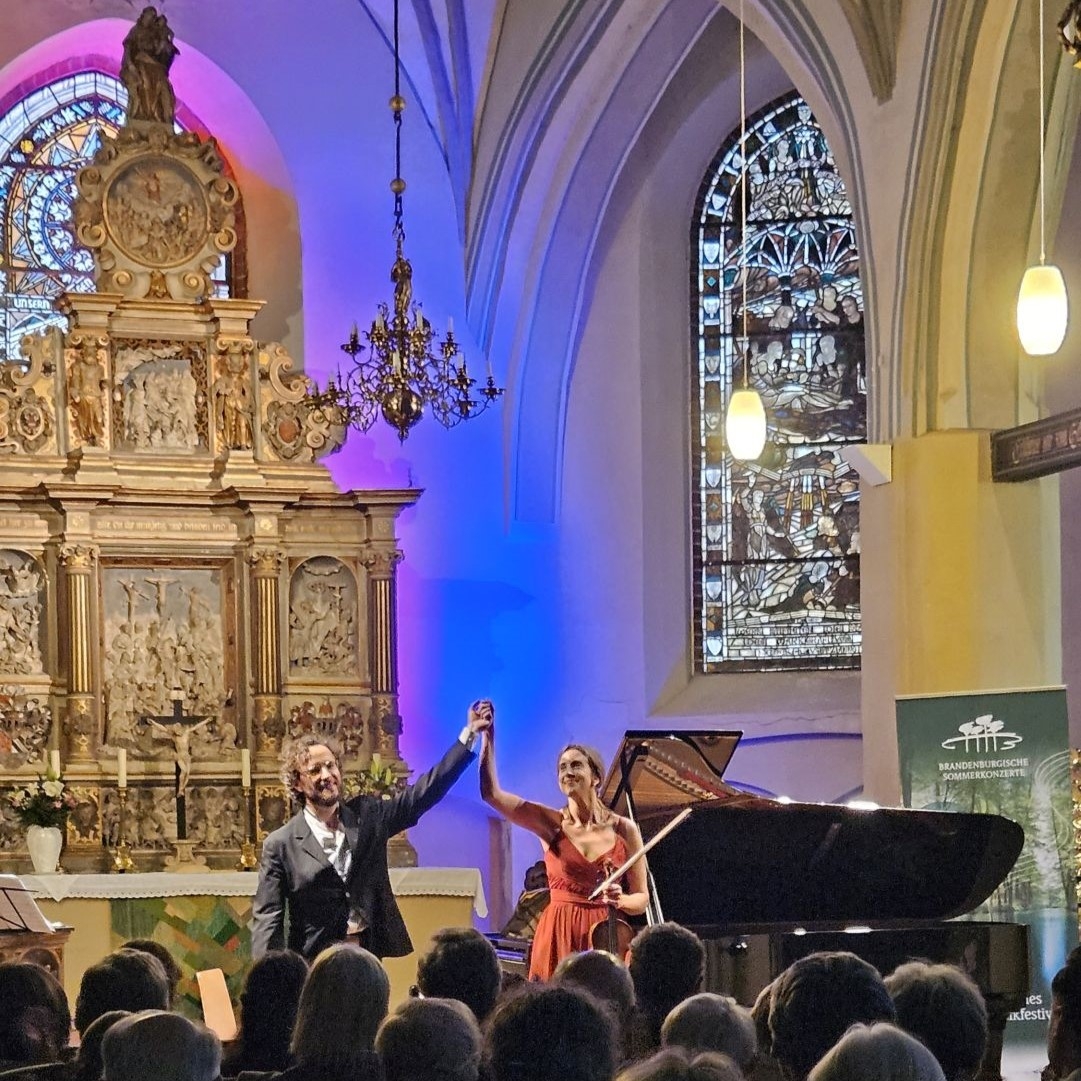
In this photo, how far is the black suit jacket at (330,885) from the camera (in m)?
6.53

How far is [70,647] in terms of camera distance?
1262cm

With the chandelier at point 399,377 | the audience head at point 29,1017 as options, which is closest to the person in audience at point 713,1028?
the audience head at point 29,1017

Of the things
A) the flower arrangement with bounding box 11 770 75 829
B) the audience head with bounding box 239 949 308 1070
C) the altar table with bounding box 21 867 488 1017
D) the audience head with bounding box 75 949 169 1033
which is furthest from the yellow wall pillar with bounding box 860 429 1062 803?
the audience head with bounding box 75 949 169 1033

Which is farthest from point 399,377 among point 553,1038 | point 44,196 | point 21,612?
point 553,1038

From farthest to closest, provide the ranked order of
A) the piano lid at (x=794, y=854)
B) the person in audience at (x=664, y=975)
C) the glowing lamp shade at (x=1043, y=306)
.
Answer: the piano lid at (x=794, y=854) < the glowing lamp shade at (x=1043, y=306) < the person in audience at (x=664, y=975)

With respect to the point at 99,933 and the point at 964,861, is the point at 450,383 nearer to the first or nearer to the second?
the point at 99,933

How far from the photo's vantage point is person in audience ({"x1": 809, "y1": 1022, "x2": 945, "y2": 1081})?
2.93 metres

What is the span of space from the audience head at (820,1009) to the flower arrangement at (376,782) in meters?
8.82

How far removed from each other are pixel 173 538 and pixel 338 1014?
30.6 feet

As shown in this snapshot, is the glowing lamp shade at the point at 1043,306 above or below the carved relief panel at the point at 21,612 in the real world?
above

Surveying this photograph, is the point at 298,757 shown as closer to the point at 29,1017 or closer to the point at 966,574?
the point at 29,1017

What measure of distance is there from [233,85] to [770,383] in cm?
434

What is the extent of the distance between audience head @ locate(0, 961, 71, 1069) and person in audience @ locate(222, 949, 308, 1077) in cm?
39

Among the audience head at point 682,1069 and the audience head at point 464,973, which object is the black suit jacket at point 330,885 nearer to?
the audience head at point 464,973
